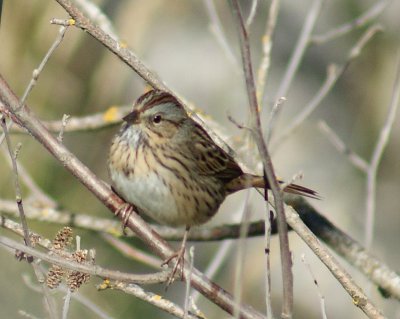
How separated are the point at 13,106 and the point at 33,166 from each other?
4.20 meters

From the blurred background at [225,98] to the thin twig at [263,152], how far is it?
4.33m

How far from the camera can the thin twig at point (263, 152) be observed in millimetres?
2318

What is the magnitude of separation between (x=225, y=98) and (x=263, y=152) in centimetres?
485

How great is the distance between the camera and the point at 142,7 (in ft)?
24.7

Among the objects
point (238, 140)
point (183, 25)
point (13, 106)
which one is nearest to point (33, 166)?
point (183, 25)

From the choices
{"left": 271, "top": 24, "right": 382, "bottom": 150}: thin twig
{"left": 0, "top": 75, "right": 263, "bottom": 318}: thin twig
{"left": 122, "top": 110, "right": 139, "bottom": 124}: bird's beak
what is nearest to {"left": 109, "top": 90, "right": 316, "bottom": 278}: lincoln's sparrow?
{"left": 122, "top": 110, "right": 139, "bottom": 124}: bird's beak

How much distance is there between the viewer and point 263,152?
7.84ft

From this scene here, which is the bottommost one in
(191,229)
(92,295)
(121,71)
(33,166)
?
(191,229)

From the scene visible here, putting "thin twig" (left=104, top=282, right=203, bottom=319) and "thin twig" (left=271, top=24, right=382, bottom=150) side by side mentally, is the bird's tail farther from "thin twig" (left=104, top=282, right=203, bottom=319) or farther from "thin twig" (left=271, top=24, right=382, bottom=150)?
"thin twig" (left=104, top=282, right=203, bottom=319)

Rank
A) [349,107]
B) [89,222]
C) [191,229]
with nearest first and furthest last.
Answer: [191,229] → [89,222] → [349,107]

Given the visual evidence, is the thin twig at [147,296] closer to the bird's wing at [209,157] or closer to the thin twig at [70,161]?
the thin twig at [70,161]

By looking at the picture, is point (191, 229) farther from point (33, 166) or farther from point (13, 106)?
point (33, 166)

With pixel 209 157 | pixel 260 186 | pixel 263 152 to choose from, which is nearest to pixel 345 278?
pixel 260 186

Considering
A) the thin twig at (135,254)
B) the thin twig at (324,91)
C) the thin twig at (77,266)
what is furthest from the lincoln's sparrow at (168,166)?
the thin twig at (77,266)
